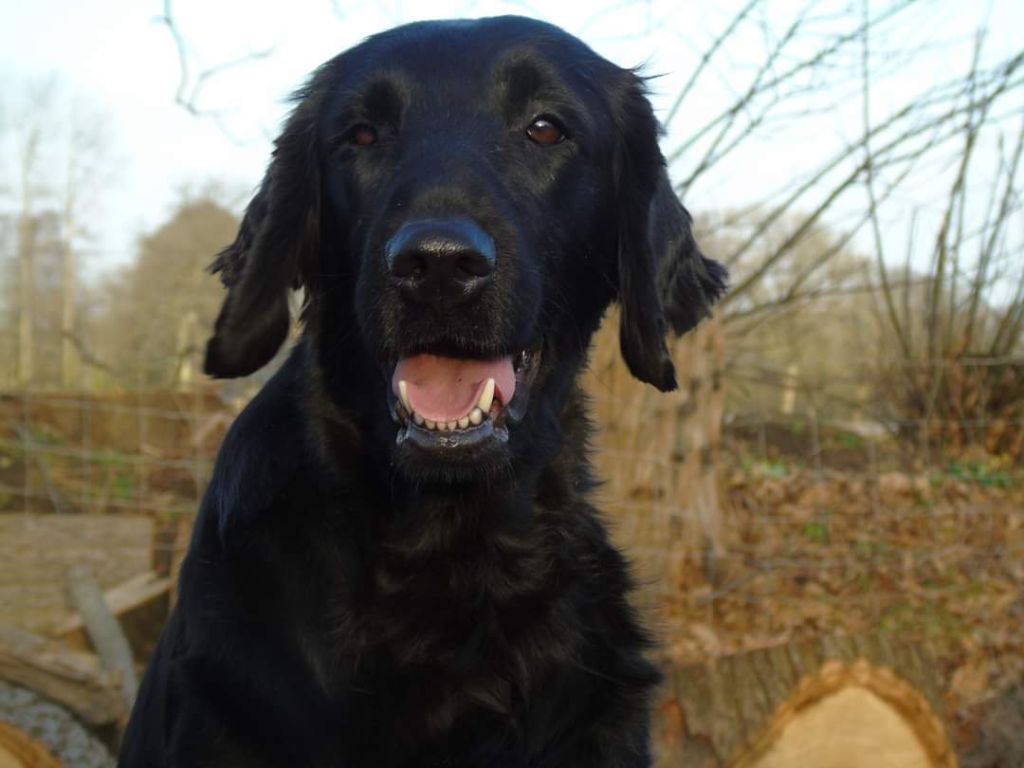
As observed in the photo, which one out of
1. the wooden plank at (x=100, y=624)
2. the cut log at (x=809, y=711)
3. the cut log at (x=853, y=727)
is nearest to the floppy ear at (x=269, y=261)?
the cut log at (x=809, y=711)

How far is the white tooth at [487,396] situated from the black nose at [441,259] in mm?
218

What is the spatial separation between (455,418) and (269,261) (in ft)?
2.23

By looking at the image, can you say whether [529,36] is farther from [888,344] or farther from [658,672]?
[888,344]

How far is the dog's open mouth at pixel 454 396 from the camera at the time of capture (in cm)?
210

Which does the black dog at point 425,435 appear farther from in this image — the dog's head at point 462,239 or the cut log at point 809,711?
the cut log at point 809,711

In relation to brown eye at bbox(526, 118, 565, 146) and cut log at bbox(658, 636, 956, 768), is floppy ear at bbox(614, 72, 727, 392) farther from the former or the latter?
cut log at bbox(658, 636, 956, 768)

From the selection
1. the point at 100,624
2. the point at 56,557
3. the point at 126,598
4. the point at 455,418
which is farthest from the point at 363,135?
the point at 56,557

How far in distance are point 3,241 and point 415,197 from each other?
52.1 metres

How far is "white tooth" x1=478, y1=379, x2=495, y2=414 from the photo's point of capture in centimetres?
216

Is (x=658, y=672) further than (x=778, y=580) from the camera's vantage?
No

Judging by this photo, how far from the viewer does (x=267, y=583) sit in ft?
6.86

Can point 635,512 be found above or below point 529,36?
below

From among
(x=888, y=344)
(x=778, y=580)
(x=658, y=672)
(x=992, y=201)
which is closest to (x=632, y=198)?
(x=658, y=672)

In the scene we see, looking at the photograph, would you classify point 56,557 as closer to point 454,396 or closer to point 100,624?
point 100,624
